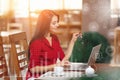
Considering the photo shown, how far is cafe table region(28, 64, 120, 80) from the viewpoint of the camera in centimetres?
267

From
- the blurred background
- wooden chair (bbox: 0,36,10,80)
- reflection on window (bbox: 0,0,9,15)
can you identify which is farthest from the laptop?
reflection on window (bbox: 0,0,9,15)

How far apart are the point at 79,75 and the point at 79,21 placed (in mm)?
302

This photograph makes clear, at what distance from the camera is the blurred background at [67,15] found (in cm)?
276

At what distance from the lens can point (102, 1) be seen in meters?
2.78

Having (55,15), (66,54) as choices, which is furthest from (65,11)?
(66,54)

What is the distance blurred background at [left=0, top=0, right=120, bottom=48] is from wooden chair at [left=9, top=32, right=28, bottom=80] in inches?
1.4

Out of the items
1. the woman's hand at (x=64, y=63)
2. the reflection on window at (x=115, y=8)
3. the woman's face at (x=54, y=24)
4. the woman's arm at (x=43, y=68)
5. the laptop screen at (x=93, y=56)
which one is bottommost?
the woman's arm at (x=43, y=68)

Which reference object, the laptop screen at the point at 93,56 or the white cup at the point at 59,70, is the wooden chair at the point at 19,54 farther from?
the laptop screen at the point at 93,56

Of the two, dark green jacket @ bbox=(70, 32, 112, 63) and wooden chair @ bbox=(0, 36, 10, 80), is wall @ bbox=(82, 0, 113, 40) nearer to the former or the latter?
dark green jacket @ bbox=(70, 32, 112, 63)

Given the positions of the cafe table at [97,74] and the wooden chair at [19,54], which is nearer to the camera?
the cafe table at [97,74]

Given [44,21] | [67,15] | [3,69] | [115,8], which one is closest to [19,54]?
[3,69]

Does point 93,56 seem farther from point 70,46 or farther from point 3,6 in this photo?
point 3,6

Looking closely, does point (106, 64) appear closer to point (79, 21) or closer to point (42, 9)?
point (79, 21)

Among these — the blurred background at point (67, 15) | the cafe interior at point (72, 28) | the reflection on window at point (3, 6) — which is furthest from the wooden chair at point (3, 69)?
the reflection on window at point (3, 6)
